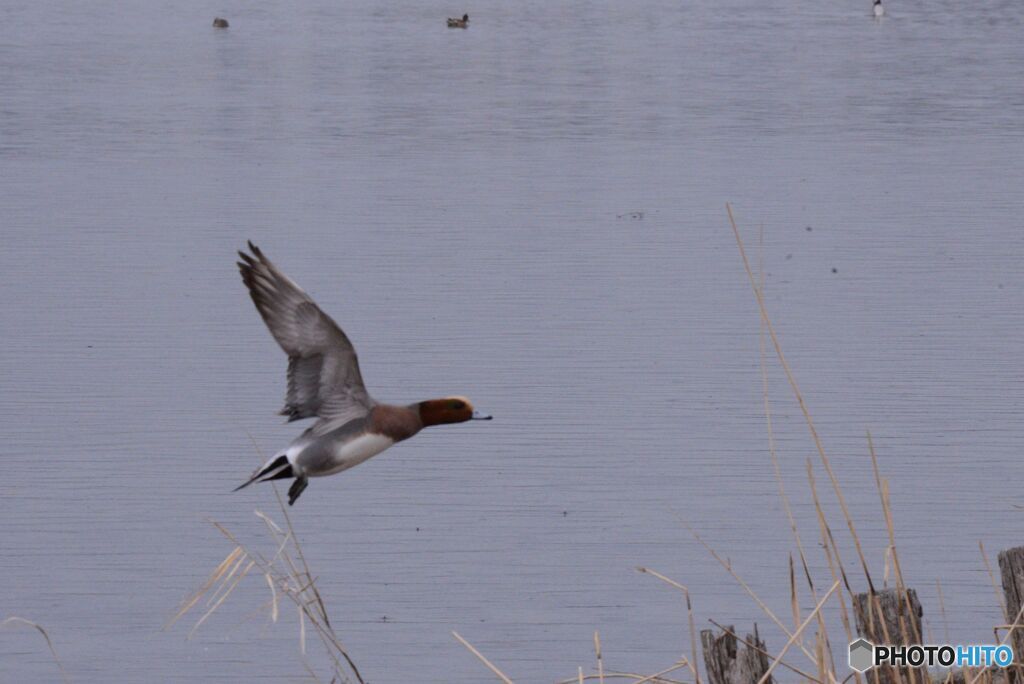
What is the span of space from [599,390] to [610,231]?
18.3ft

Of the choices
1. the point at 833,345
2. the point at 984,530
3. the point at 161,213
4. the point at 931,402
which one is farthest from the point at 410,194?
the point at 984,530

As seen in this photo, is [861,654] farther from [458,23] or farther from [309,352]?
[458,23]

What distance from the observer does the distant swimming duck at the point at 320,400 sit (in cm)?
389

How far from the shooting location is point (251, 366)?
11.8 meters

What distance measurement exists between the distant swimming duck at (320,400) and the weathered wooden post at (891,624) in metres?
1.22

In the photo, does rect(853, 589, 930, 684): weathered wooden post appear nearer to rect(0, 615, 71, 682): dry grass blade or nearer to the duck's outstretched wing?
the duck's outstretched wing

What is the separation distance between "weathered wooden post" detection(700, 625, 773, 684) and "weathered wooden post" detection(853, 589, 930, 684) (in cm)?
25

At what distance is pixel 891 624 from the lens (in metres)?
4.74

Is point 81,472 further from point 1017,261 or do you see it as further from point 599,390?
point 1017,261

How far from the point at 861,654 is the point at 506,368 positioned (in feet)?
23.2

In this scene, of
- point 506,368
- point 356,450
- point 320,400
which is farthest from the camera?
point 506,368

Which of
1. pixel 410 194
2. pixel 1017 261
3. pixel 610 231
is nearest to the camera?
pixel 1017 261

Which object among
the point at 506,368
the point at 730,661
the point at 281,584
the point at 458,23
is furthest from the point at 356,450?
the point at 458,23

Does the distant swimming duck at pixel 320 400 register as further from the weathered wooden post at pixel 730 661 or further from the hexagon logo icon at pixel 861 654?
the hexagon logo icon at pixel 861 654
